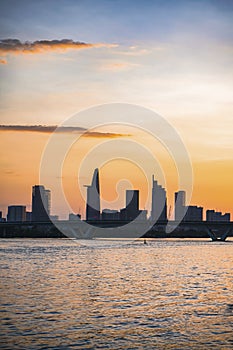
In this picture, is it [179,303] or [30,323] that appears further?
[179,303]

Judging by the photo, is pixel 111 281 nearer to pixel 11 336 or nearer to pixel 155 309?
pixel 155 309

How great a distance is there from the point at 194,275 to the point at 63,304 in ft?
139

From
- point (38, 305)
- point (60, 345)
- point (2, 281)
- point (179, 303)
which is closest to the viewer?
point (60, 345)

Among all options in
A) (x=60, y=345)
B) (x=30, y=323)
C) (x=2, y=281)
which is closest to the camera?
(x=60, y=345)

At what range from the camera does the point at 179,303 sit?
57.0 meters

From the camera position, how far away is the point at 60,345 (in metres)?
36.7

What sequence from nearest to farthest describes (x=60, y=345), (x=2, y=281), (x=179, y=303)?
(x=60, y=345) → (x=179, y=303) → (x=2, y=281)

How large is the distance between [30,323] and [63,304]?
10.7 m

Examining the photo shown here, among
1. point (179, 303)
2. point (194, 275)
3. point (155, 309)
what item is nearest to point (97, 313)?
point (155, 309)

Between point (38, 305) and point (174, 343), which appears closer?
point (174, 343)

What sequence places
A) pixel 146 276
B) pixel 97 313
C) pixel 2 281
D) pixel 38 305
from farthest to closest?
pixel 146 276 < pixel 2 281 < pixel 38 305 < pixel 97 313

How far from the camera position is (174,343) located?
38.2 meters

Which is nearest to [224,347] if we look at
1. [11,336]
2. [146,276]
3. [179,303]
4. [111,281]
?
[11,336]

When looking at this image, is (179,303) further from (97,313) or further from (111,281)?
(111,281)
